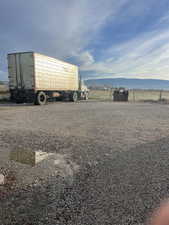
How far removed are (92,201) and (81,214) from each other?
0.28 meters

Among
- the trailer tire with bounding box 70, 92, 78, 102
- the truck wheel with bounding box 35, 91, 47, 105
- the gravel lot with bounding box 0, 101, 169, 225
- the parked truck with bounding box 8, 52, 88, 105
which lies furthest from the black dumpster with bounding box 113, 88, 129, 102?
the gravel lot with bounding box 0, 101, 169, 225

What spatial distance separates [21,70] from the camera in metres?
13.7

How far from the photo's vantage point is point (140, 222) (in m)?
1.92

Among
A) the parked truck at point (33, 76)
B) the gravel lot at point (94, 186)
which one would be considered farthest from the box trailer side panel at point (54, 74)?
the gravel lot at point (94, 186)

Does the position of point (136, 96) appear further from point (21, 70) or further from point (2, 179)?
point (2, 179)

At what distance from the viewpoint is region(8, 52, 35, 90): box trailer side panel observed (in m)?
13.3

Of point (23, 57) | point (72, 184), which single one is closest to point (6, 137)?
point (72, 184)

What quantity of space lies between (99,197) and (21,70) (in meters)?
13.4

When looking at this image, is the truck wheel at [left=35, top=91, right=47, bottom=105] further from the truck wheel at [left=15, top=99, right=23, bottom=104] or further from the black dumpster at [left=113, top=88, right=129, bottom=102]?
the black dumpster at [left=113, top=88, right=129, bottom=102]

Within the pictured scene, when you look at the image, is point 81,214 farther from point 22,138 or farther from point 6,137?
point 6,137

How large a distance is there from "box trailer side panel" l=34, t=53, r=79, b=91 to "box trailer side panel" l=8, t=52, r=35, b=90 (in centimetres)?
45

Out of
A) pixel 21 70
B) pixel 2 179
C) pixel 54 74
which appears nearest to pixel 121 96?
pixel 54 74

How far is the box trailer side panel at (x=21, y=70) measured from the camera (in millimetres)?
13320

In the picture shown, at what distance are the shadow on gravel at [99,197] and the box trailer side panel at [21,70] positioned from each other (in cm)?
1166
